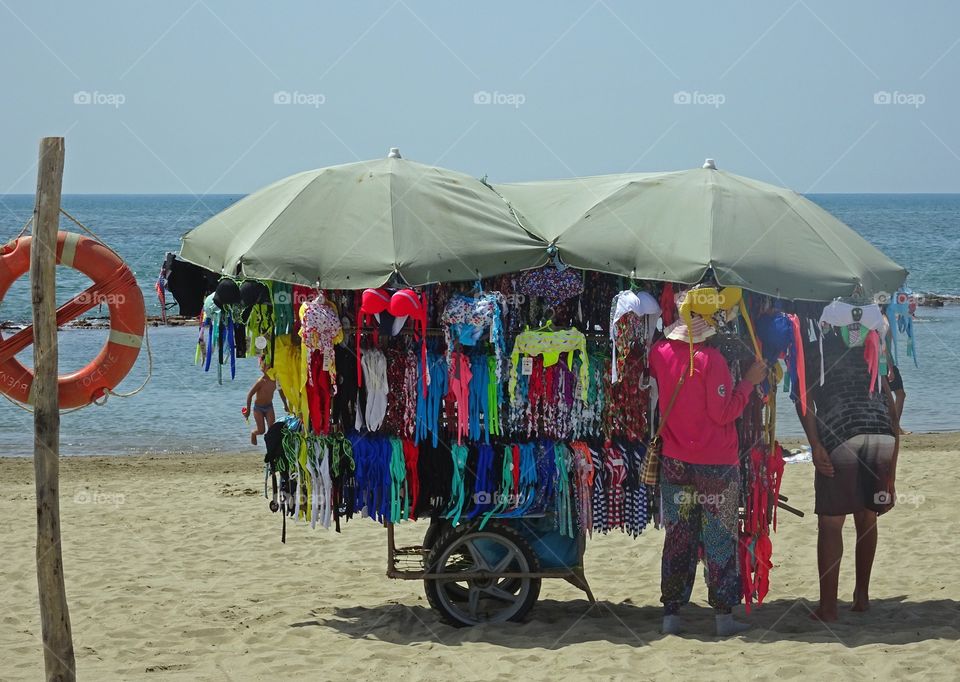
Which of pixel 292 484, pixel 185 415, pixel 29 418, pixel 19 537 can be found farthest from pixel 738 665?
pixel 29 418

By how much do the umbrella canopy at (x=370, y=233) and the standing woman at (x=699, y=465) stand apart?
34.9 inches

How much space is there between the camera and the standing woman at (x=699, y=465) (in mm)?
5648

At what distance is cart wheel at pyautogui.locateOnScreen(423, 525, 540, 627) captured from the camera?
19.9 ft

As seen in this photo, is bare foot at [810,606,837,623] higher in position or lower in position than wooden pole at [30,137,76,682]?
lower

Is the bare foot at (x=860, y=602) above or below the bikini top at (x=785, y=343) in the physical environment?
below

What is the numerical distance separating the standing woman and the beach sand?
0.28 m

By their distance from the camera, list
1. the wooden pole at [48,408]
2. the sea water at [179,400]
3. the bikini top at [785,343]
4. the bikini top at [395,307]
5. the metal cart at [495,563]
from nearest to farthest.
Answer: the wooden pole at [48,408] → the bikini top at [395,307] → the bikini top at [785,343] → the metal cart at [495,563] → the sea water at [179,400]

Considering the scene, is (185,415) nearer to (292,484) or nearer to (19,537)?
(19,537)

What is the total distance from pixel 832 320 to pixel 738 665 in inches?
72.6

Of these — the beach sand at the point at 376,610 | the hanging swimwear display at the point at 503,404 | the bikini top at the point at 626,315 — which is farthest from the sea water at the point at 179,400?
the bikini top at the point at 626,315

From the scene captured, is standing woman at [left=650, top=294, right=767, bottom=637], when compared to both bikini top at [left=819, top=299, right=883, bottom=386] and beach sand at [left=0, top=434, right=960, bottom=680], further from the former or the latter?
bikini top at [left=819, top=299, right=883, bottom=386]

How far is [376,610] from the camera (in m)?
6.58

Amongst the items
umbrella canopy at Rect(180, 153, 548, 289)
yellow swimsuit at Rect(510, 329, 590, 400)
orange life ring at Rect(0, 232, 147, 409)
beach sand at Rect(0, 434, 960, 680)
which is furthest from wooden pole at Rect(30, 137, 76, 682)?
yellow swimsuit at Rect(510, 329, 590, 400)

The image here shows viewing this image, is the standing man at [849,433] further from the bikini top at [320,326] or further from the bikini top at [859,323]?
the bikini top at [320,326]
